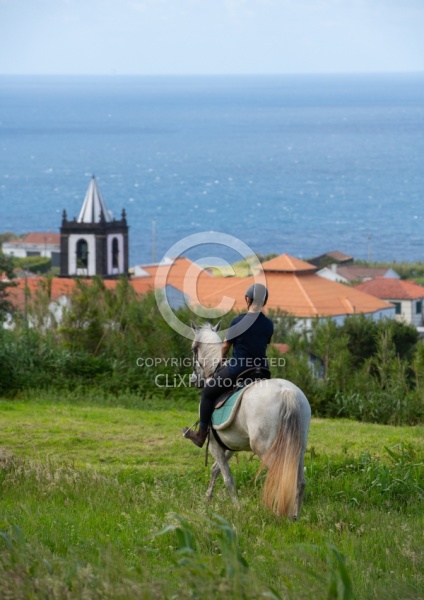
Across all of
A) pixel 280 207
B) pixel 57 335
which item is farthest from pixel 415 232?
pixel 57 335

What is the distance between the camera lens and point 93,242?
73812 millimetres

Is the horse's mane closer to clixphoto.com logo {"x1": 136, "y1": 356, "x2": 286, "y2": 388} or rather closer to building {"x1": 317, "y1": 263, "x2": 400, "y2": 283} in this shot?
clixphoto.com logo {"x1": 136, "y1": 356, "x2": 286, "y2": 388}

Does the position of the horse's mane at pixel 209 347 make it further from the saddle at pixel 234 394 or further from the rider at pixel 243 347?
the saddle at pixel 234 394

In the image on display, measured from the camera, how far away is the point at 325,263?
336 feet

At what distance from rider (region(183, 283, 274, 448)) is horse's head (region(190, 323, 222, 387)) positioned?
12 centimetres

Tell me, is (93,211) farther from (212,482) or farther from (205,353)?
(212,482)

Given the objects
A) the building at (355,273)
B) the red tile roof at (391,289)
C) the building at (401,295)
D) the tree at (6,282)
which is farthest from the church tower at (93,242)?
the tree at (6,282)

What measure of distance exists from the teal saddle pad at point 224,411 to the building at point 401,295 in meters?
59.9

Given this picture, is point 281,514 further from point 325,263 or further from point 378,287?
point 325,263

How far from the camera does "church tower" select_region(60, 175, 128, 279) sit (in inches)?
2894

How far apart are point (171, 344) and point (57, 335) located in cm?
208

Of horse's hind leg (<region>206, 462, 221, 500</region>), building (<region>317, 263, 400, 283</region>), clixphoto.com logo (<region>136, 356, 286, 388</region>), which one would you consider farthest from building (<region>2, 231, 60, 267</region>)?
horse's hind leg (<region>206, 462, 221, 500</region>)

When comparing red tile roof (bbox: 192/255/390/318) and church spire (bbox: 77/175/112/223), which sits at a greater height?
church spire (bbox: 77/175/112/223)

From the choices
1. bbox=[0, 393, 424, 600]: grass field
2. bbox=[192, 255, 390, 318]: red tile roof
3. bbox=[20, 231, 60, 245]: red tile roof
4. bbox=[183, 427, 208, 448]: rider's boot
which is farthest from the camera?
bbox=[20, 231, 60, 245]: red tile roof
